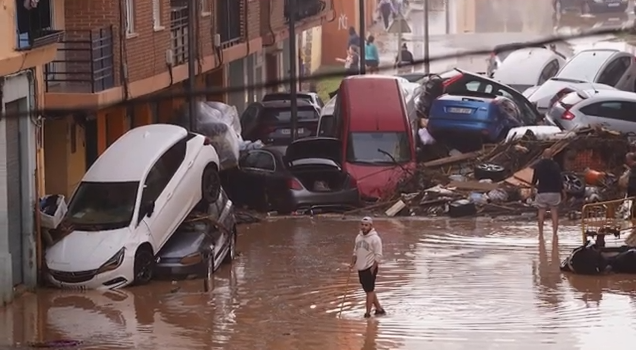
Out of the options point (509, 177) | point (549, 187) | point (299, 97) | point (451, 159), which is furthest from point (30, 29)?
point (299, 97)

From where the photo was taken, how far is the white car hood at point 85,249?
761 inches

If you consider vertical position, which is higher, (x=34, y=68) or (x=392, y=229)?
(x=34, y=68)

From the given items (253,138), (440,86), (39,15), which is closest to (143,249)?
(39,15)

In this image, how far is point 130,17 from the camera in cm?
2741

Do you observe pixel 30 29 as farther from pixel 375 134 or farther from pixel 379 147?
pixel 375 134

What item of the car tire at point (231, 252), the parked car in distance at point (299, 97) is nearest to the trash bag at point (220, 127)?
the parked car in distance at point (299, 97)

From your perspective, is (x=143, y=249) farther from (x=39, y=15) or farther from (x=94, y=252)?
(x=39, y=15)

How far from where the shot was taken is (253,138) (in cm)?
3409

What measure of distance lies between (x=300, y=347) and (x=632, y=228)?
23.5 ft

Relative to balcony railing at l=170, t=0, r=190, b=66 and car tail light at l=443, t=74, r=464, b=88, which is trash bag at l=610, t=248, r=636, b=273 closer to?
balcony railing at l=170, t=0, r=190, b=66

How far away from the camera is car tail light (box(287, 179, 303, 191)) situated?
86.3 ft

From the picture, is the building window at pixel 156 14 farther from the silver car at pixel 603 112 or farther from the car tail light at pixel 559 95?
the car tail light at pixel 559 95

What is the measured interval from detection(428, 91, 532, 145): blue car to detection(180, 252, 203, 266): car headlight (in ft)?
40.8

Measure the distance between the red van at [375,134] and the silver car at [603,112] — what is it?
14.3 ft
